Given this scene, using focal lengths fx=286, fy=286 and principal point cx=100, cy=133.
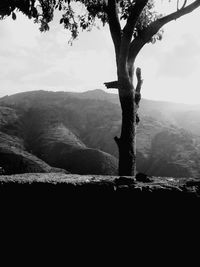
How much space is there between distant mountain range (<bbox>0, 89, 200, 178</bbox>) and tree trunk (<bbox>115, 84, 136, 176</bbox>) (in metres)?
30.6

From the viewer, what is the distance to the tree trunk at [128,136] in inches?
250

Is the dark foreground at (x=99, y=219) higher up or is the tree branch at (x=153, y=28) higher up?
Answer: the tree branch at (x=153, y=28)

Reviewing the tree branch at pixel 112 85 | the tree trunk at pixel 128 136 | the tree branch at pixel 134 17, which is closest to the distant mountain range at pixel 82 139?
the tree branch at pixel 112 85

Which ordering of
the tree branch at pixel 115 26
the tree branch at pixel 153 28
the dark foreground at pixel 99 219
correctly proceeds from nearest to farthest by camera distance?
the dark foreground at pixel 99 219 < the tree branch at pixel 153 28 < the tree branch at pixel 115 26

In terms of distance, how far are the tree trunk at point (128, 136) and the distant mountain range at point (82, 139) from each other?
30.6 m

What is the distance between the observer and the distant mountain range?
45.7 m

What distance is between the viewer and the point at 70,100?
78.1 metres

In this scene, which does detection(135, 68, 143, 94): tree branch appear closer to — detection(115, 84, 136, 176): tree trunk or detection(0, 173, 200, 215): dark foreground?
detection(115, 84, 136, 176): tree trunk

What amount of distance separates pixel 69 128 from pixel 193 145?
26874 mm

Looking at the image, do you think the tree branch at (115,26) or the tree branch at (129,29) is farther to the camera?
the tree branch at (115,26)

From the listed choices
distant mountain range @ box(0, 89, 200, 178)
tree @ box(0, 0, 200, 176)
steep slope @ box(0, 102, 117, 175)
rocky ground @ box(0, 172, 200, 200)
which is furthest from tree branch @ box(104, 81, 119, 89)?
distant mountain range @ box(0, 89, 200, 178)

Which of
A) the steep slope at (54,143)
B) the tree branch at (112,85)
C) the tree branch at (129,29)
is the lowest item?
the steep slope at (54,143)

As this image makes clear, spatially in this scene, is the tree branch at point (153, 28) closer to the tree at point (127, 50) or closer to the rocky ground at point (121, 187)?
the tree at point (127, 50)

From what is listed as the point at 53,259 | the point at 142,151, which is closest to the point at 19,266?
the point at 53,259
